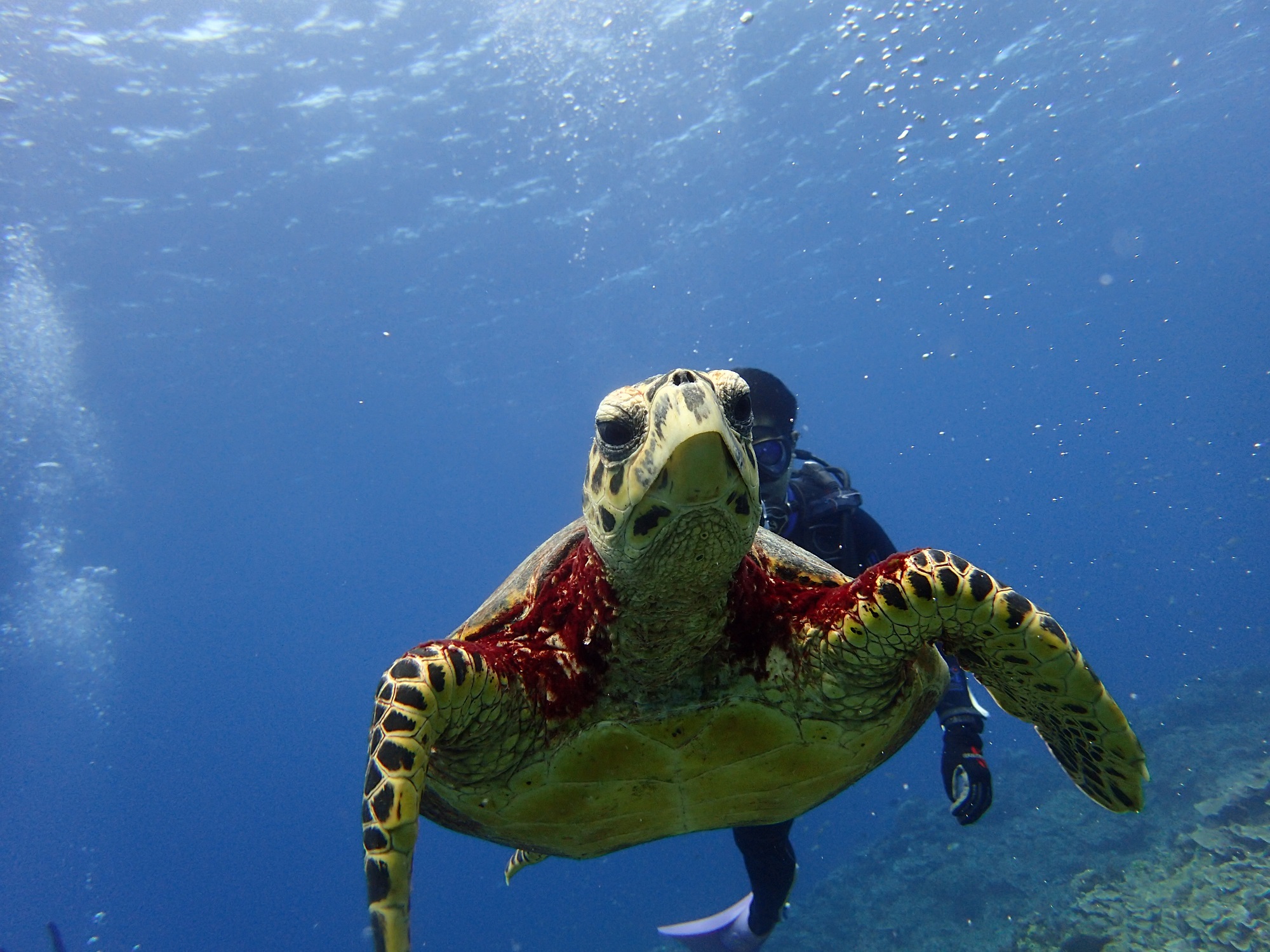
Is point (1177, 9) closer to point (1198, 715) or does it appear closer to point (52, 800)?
point (1198, 715)

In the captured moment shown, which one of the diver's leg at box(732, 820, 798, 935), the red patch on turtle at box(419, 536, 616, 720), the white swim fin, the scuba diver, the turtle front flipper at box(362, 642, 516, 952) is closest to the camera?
the turtle front flipper at box(362, 642, 516, 952)

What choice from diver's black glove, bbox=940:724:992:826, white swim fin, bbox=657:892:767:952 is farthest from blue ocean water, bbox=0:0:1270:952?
diver's black glove, bbox=940:724:992:826

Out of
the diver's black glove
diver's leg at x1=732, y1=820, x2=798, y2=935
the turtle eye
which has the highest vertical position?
the turtle eye

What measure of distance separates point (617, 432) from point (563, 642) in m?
0.97

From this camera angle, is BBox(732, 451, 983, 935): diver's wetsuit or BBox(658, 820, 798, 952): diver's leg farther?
BBox(658, 820, 798, 952): diver's leg

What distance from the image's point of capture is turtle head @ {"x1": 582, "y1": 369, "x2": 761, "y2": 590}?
160 centimetres

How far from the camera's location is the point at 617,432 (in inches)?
68.9

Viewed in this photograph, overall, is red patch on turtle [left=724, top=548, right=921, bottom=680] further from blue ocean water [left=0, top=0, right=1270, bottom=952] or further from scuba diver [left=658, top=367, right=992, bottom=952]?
blue ocean water [left=0, top=0, right=1270, bottom=952]

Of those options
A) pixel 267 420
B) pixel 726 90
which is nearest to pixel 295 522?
pixel 267 420

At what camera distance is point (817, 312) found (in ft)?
112

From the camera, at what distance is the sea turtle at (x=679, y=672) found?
175 centimetres

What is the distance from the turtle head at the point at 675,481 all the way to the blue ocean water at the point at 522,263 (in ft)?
59.2

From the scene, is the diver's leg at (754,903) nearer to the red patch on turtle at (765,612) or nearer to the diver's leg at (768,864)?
the diver's leg at (768,864)

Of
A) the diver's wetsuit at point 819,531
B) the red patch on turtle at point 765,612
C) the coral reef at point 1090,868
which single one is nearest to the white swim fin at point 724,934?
the diver's wetsuit at point 819,531
